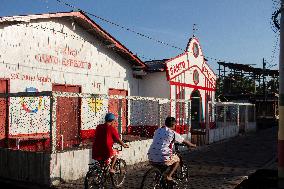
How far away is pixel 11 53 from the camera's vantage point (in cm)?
1327

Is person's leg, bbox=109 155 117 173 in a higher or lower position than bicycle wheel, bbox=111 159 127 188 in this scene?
higher

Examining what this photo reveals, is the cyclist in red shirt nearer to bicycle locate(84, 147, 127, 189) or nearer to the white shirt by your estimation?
bicycle locate(84, 147, 127, 189)

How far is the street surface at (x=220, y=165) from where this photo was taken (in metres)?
10.1

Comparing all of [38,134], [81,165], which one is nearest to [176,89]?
[38,134]

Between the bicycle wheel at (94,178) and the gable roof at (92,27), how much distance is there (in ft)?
23.5

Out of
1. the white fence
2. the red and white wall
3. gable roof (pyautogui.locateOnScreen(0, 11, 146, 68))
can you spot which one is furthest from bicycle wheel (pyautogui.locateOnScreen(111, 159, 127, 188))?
the white fence

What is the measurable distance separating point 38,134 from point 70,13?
5.49 meters

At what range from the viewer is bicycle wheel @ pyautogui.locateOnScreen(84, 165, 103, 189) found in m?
8.22

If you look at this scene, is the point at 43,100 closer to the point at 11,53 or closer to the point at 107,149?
the point at 11,53

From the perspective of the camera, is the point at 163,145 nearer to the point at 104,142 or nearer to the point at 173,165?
the point at 173,165

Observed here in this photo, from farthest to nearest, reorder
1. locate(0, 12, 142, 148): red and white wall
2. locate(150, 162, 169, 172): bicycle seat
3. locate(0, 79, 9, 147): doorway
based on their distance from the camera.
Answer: locate(0, 12, 142, 148): red and white wall → locate(0, 79, 9, 147): doorway → locate(150, 162, 169, 172): bicycle seat

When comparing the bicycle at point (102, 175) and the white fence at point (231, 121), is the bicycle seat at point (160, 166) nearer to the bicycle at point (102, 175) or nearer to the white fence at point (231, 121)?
the bicycle at point (102, 175)

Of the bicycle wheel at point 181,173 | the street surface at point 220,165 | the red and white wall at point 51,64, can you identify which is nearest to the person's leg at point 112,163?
the street surface at point 220,165

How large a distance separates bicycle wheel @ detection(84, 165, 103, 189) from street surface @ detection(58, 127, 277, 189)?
117 cm
